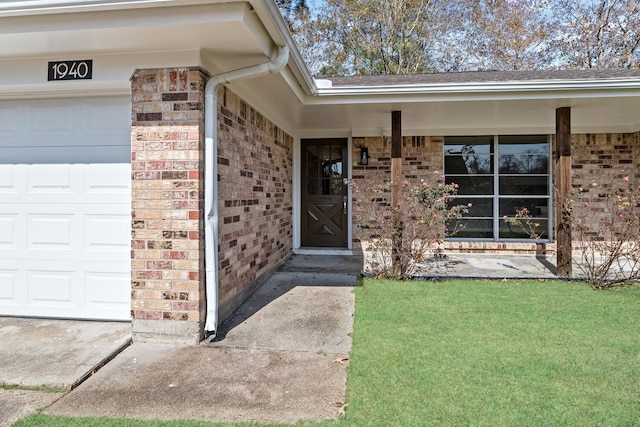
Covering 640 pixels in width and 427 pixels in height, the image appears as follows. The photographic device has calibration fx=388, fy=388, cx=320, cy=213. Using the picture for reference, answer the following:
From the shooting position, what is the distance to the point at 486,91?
16.0ft

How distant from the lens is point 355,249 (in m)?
7.62

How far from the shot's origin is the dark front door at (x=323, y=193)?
309 inches

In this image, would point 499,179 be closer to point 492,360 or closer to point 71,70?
point 492,360

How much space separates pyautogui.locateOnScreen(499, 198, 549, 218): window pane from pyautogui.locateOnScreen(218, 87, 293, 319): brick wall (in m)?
4.33

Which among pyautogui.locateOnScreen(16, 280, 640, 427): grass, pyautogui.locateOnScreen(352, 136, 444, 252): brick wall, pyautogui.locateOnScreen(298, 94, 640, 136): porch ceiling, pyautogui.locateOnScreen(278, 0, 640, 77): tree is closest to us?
pyautogui.locateOnScreen(16, 280, 640, 427): grass

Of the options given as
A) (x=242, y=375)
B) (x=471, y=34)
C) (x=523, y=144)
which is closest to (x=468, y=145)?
(x=523, y=144)

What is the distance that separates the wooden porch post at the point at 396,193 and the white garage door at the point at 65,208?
10.9ft

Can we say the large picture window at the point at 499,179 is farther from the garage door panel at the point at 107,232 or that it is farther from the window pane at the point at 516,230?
the garage door panel at the point at 107,232

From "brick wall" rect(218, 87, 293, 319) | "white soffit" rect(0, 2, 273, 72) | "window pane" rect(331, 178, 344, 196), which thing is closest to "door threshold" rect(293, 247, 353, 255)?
"brick wall" rect(218, 87, 293, 319)

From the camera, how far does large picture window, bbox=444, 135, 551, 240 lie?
7488mm

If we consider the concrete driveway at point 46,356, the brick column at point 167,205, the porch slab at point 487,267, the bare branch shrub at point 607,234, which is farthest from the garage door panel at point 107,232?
the bare branch shrub at point 607,234

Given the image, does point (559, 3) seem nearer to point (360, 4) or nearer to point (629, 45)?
point (629, 45)

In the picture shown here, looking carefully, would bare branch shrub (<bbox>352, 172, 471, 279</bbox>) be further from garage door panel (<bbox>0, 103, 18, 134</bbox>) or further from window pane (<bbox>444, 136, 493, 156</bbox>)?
garage door panel (<bbox>0, 103, 18, 134</bbox>)

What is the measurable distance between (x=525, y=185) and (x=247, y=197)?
18.4ft
